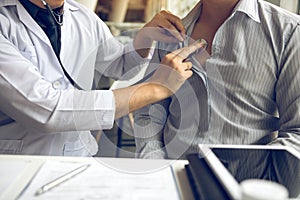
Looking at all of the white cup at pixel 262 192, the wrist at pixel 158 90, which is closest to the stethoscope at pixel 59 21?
the wrist at pixel 158 90

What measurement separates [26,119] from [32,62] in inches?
6.9

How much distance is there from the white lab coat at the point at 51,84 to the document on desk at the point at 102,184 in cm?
21

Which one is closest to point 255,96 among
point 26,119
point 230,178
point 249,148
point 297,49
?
point 297,49

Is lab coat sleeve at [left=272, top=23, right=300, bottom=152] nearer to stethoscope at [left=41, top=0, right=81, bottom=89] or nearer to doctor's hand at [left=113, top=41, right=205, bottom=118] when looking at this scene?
doctor's hand at [left=113, top=41, right=205, bottom=118]

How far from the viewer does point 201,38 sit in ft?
3.40

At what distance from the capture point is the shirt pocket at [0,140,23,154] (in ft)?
2.93

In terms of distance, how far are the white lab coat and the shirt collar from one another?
36 cm

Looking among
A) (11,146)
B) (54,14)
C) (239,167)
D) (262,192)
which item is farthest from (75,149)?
(262,192)

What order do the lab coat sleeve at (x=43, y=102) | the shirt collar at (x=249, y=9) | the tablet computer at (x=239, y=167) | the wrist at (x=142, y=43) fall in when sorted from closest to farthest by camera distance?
the tablet computer at (x=239, y=167) → the lab coat sleeve at (x=43, y=102) → the shirt collar at (x=249, y=9) → the wrist at (x=142, y=43)

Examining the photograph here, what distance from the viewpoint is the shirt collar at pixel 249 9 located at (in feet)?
3.02

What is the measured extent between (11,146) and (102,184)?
1.44 ft

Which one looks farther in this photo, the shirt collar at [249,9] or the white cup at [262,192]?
the shirt collar at [249,9]

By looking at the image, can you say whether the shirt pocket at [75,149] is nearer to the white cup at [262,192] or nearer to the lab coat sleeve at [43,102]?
the lab coat sleeve at [43,102]

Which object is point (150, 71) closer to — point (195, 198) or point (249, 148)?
point (249, 148)
